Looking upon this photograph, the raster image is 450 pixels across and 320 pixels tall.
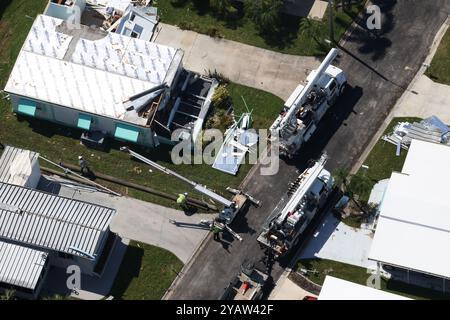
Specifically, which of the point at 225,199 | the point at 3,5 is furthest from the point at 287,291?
the point at 3,5

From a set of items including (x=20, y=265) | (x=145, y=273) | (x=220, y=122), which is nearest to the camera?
(x=20, y=265)

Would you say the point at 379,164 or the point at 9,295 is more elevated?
the point at 379,164

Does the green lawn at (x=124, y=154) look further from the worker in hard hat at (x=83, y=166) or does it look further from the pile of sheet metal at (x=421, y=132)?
the pile of sheet metal at (x=421, y=132)

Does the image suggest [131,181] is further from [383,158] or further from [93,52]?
[383,158]

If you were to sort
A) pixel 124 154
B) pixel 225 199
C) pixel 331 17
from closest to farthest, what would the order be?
pixel 225 199
pixel 124 154
pixel 331 17

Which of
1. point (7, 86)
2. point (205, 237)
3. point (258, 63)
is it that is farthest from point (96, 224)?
point (258, 63)

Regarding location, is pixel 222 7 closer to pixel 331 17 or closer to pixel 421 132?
pixel 331 17

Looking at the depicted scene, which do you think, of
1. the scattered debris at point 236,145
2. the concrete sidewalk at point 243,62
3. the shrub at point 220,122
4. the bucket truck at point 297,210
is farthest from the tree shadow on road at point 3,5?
the bucket truck at point 297,210

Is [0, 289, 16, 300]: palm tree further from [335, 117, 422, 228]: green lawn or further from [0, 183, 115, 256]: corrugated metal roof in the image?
[335, 117, 422, 228]: green lawn
